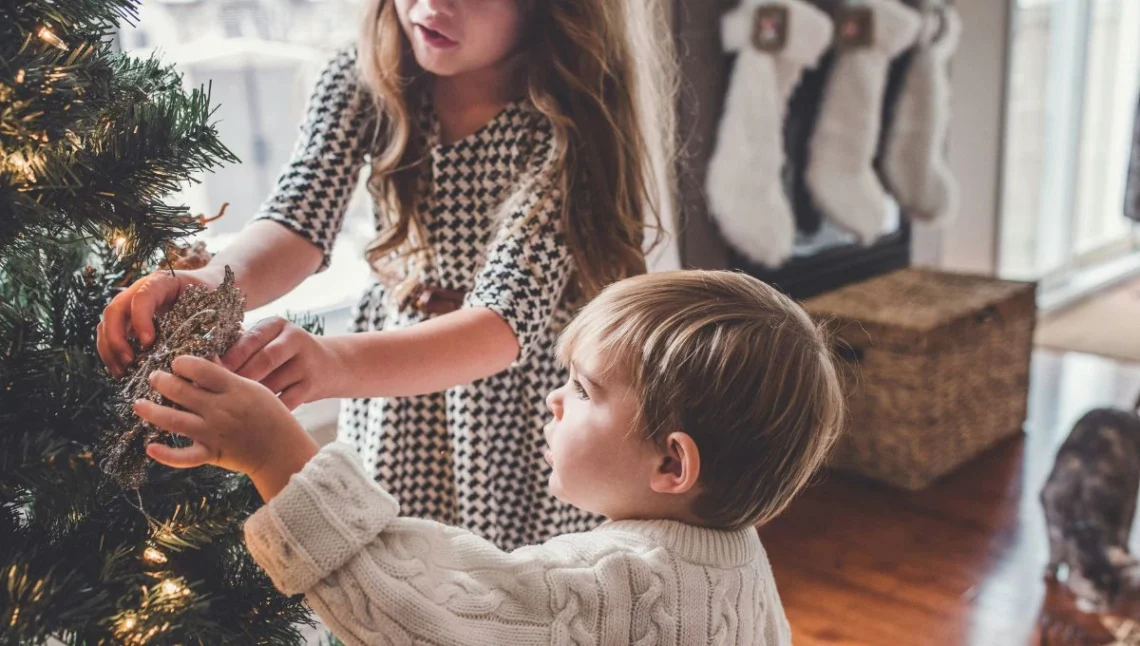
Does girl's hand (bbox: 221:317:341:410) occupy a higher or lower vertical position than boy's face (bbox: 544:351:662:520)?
higher

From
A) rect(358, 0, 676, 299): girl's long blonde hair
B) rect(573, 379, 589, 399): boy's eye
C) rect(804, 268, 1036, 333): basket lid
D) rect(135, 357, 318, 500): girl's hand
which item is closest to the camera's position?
rect(135, 357, 318, 500): girl's hand

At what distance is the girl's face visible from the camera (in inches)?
38.6

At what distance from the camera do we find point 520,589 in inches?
25.5

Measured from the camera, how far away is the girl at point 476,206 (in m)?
1.00

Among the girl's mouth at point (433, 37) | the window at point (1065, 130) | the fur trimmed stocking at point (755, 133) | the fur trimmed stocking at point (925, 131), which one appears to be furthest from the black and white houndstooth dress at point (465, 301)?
the window at point (1065, 130)

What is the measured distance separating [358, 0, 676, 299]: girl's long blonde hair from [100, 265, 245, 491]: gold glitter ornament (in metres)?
0.42

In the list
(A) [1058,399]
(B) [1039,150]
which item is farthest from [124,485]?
(B) [1039,150]

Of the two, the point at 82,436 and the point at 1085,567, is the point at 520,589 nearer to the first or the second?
the point at 82,436

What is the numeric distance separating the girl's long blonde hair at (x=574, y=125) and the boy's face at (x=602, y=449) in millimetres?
272

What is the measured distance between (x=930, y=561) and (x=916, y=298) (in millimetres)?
821

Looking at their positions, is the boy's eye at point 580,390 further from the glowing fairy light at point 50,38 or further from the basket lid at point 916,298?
the basket lid at point 916,298

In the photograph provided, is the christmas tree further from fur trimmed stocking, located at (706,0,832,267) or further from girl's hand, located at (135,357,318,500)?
fur trimmed stocking, located at (706,0,832,267)

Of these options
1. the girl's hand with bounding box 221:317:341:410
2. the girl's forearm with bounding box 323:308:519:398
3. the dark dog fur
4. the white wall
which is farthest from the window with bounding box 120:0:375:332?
the white wall

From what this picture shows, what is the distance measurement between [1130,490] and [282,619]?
182cm
